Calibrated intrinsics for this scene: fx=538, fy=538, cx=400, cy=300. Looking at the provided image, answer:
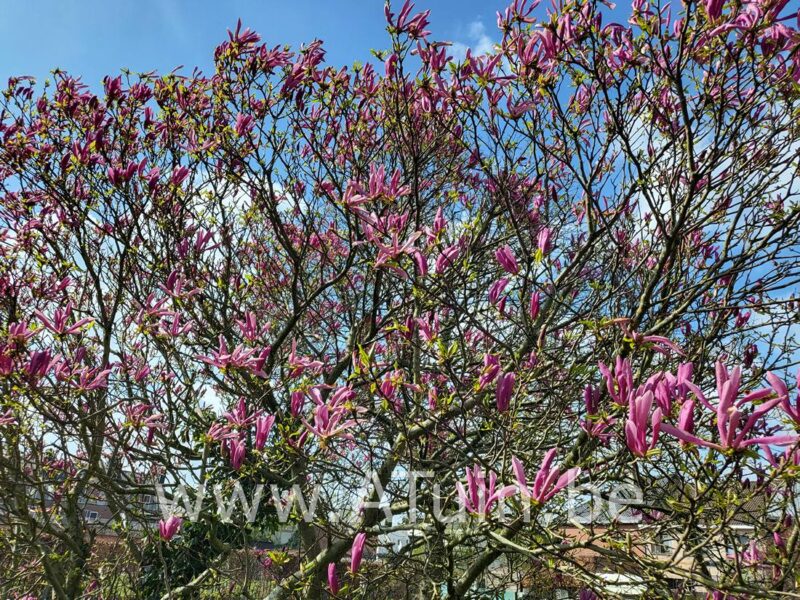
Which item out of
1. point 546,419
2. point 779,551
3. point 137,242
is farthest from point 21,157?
point 779,551

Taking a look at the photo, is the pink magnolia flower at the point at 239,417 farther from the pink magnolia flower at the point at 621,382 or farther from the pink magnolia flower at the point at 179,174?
the pink magnolia flower at the point at 621,382

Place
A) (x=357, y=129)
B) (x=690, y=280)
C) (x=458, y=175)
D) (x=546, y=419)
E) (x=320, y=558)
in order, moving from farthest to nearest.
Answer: (x=458, y=175) → (x=357, y=129) → (x=320, y=558) → (x=690, y=280) → (x=546, y=419)

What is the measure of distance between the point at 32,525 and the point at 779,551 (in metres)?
4.29

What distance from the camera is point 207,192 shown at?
4371mm

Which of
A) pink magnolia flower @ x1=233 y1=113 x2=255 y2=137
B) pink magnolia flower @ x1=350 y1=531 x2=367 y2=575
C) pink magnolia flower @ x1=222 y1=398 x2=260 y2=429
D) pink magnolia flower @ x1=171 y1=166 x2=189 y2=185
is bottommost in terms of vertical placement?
pink magnolia flower @ x1=350 y1=531 x2=367 y2=575

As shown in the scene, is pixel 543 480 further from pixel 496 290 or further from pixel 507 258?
pixel 496 290

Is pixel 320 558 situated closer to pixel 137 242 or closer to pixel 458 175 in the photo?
pixel 137 242

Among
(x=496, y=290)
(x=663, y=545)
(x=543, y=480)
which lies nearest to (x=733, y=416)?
(x=543, y=480)

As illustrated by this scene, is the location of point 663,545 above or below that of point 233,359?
below

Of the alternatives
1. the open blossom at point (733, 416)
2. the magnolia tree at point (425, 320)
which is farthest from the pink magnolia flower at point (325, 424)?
the open blossom at point (733, 416)

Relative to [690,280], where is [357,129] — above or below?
A: above

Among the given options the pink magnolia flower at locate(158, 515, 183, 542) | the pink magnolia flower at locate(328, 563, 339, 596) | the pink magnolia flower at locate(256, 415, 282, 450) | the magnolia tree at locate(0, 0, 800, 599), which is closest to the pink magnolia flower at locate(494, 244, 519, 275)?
the magnolia tree at locate(0, 0, 800, 599)

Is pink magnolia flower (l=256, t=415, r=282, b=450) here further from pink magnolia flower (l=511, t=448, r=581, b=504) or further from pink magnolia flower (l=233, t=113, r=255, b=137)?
pink magnolia flower (l=233, t=113, r=255, b=137)

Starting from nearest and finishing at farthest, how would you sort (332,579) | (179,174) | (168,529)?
1. (332,579)
2. (168,529)
3. (179,174)
